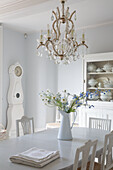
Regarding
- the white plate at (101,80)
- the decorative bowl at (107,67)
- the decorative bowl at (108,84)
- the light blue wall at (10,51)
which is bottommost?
the decorative bowl at (108,84)

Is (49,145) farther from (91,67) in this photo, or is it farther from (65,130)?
(91,67)

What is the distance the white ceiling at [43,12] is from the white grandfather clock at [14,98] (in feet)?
3.46

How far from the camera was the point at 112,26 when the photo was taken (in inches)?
193

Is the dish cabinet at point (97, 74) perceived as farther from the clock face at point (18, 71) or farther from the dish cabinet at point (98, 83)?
the clock face at point (18, 71)

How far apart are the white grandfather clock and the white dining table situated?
2449 millimetres

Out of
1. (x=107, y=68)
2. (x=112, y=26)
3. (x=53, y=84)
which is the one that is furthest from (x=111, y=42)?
(x=53, y=84)

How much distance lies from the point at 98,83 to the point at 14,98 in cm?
205

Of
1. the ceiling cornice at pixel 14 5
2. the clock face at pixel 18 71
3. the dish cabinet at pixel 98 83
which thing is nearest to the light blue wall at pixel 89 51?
the dish cabinet at pixel 98 83

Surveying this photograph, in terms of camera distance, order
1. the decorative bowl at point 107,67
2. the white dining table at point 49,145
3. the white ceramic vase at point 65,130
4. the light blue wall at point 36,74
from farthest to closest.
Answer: the light blue wall at point 36,74 < the decorative bowl at point 107,67 < the white ceramic vase at point 65,130 < the white dining table at point 49,145

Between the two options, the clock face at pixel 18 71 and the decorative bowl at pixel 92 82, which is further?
the clock face at pixel 18 71

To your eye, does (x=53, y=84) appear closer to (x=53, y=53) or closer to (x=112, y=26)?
(x=112, y=26)

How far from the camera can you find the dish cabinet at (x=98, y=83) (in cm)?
454

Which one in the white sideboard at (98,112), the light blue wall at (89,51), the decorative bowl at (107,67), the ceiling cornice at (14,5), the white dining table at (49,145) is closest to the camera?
the white dining table at (49,145)

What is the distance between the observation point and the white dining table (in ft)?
5.91
